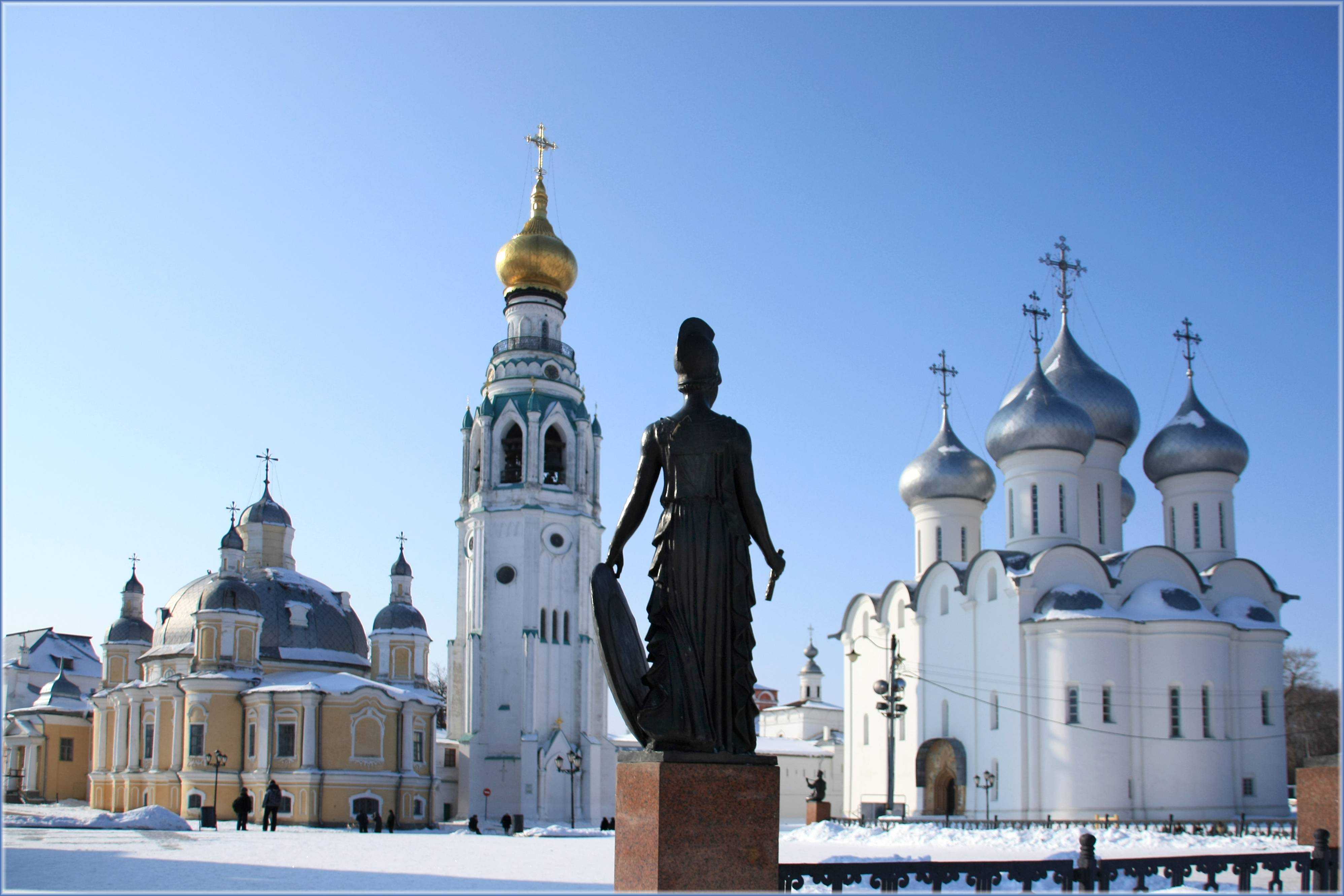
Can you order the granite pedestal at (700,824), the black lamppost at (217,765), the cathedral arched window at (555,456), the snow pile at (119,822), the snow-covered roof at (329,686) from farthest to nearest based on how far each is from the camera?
the cathedral arched window at (555,456) → the snow-covered roof at (329,686) → the black lamppost at (217,765) → the snow pile at (119,822) → the granite pedestal at (700,824)

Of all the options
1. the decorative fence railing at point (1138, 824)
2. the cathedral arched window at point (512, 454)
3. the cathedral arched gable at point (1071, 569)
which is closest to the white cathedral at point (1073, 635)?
the cathedral arched gable at point (1071, 569)

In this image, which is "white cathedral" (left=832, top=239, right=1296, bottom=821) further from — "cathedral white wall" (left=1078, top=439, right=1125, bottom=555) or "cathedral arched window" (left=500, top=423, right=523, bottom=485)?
"cathedral arched window" (left=500, top=423, right=523, bottom=485)

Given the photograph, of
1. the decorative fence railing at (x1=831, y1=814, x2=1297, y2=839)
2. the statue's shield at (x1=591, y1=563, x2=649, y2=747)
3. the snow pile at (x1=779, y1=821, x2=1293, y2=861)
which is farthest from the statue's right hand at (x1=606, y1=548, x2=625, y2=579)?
the decorative fence railing at (x1=831, y1=814, x2=1297, y2=839)

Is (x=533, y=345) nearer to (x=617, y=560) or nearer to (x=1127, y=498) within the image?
(x=1127, y=498)

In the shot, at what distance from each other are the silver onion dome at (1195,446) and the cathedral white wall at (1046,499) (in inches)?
106

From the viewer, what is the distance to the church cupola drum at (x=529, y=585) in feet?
138

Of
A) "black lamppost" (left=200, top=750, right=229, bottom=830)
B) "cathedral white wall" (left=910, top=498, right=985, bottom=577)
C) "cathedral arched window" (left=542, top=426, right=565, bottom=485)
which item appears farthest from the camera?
"cathedral arched window" (left=542, top=426, right=565, bottom=485)

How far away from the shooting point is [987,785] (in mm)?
30516

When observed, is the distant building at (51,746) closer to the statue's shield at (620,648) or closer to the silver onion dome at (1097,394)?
the silver onion dome at (1097,394)

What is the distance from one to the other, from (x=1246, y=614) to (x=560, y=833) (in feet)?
59.6

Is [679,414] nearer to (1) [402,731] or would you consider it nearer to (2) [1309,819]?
(2) [1309,819]

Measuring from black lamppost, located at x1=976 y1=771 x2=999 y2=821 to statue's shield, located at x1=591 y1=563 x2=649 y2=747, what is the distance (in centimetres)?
2558

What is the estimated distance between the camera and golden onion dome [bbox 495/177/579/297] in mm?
46438

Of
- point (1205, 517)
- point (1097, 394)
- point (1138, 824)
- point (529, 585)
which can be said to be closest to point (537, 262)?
point (529, 585)
